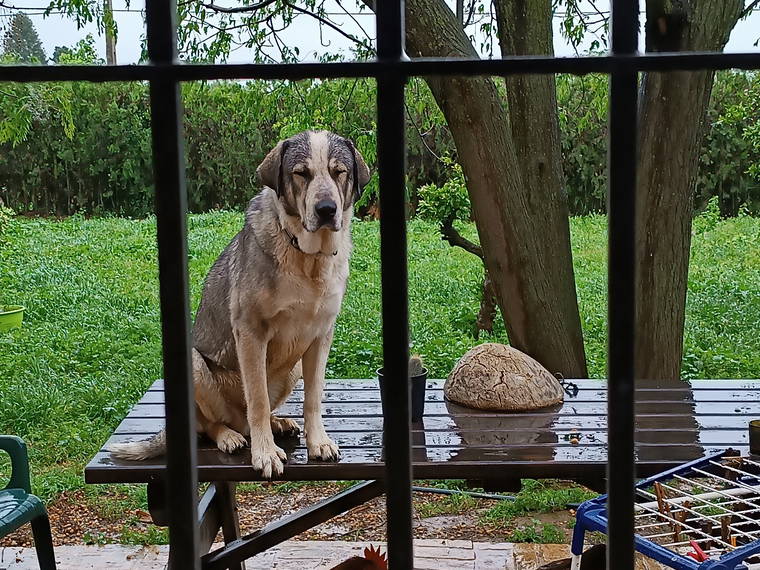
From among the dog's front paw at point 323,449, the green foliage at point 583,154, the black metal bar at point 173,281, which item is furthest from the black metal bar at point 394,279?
the green foliage at point 583,154

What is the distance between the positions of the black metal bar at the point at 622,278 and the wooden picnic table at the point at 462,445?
1.85 m

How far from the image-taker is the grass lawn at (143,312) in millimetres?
5875

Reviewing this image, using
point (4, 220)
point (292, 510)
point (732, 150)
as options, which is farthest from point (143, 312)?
point (732, 150)

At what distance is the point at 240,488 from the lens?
491 centimetres

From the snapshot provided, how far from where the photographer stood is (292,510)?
15.1ft

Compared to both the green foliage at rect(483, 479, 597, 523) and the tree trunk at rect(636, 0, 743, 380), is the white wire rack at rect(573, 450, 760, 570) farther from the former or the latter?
the tree trunk at rect(636, 0, 743, 380)

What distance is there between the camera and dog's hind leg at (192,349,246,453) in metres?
3.05

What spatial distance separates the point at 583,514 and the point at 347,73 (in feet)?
6.40

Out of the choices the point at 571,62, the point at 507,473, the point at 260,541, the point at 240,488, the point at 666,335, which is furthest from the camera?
the point at 240,488

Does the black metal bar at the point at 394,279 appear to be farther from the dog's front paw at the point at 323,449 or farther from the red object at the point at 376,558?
the red object at the point at 376,558

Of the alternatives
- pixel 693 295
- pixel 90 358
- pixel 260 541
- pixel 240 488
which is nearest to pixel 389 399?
pixel 260 541

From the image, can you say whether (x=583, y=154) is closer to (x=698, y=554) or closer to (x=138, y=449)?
(x=138, y=449)

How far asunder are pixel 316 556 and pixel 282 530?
0.75 metres

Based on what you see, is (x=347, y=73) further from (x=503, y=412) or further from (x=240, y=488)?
(x=240, y=488)
